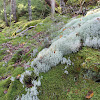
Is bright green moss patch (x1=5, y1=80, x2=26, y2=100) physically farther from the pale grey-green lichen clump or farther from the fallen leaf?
the fallen leaf

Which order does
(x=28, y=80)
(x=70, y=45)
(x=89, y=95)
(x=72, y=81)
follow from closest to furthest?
(x=89, y=95) → (x=72, y=81) → (x=28, y=80) → (x=70, y=45)

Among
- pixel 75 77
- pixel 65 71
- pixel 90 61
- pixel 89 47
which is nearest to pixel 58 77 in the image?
pixel 65 71

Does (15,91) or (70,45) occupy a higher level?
(70,45)

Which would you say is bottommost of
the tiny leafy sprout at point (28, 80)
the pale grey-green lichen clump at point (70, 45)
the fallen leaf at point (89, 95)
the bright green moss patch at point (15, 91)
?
the bright green moss patch at point (15, 91)

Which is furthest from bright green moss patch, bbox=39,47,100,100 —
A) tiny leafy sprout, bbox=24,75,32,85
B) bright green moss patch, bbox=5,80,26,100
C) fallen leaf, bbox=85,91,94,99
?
bright green moss patch, bbox=5,80,26,100

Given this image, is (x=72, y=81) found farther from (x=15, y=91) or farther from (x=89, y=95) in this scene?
(x=15, y=91)

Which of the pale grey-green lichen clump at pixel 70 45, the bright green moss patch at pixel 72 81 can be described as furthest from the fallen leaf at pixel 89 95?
the pale grey-green lichen clump at pixel 70 45

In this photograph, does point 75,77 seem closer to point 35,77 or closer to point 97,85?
point 97,85

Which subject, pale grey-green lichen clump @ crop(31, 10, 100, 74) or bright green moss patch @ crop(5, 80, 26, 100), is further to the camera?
pale grey-green lichen clump @ crop(31, 10, 100, 74)

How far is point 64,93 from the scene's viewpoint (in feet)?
6.74

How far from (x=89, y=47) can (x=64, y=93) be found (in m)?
1.41

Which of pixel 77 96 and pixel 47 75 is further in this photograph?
pixel 47 75

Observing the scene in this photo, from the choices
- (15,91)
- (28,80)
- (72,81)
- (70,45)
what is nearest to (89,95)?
(72,81)

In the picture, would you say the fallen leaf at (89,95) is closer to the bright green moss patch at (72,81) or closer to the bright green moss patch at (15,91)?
the bright green moss patch at (72,81)
